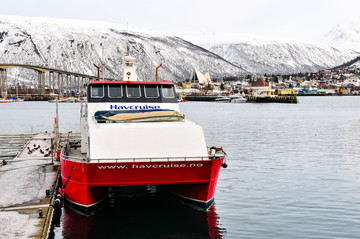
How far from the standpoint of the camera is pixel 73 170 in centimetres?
1895

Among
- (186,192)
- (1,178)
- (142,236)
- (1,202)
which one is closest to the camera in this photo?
(142,236)

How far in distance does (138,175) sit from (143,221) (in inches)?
108

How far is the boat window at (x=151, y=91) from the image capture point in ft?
78.0

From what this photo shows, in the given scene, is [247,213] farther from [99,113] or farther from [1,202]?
[1,202]

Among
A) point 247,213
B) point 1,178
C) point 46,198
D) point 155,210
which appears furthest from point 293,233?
point 1,178

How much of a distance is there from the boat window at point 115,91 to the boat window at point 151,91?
4.51 feet

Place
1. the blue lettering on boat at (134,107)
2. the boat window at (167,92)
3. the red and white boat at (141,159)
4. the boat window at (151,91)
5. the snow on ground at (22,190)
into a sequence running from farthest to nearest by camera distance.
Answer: the boat window at (167,92)
the boat window at (151,91)
the blue lettering on boat at (134,107)
the red and white boat at (141,159)
the snow on ground at (22,190)

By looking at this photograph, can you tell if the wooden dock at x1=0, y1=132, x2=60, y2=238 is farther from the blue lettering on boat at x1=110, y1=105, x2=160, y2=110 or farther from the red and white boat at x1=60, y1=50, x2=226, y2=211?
the blue lettering on boat at x1=110, y1=105, x2=160, y2=110

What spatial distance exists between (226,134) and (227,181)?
3398 centimetres

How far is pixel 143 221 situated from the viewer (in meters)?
19.8

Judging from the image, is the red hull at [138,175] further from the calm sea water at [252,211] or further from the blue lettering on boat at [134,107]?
the blue lettering on boat at [134,107]

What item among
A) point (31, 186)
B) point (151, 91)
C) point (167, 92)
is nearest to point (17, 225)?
point (31, 186)

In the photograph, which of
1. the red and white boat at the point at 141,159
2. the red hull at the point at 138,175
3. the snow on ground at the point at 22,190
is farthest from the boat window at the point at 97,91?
the snow on ground at the point at 22,190

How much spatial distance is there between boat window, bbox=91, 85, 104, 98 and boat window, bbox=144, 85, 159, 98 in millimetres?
2307
